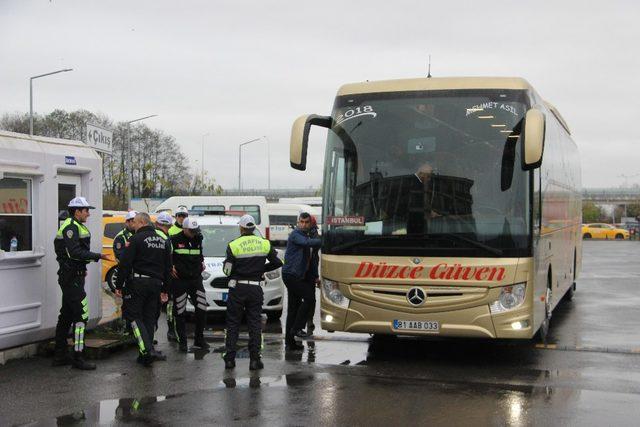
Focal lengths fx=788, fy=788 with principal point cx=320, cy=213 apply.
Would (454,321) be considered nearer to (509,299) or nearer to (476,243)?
(509,299)

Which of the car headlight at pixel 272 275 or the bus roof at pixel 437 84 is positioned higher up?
the bus roof at pixel 437 84

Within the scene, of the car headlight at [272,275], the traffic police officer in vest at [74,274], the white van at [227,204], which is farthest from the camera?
the white van at [227,204]

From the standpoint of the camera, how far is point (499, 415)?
22.9 ft

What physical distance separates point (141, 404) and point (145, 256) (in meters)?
2.24

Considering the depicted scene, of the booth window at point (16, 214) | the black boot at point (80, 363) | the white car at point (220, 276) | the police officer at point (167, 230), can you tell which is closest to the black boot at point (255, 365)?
the police officer at point (167, 230)

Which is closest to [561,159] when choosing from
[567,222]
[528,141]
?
[567,222]

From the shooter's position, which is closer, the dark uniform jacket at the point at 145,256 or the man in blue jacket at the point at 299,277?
the dark uniform jacket at the point at 145,256

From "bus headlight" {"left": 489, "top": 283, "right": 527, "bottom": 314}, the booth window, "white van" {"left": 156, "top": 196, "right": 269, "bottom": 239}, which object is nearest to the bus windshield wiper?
"bus headlight" {"left": 489, "top": 283, "right": 527, "bottom": 314}

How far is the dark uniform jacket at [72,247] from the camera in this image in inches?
349

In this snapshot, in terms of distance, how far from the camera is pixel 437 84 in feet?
30.7

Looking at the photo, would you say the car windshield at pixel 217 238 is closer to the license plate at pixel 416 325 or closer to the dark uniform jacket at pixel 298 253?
the dark uniform jacket at pixel 298 253

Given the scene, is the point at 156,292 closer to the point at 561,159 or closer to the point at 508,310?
the point at 508,310

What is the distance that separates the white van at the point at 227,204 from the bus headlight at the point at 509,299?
78.1ft

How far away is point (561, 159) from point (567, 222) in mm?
1651
